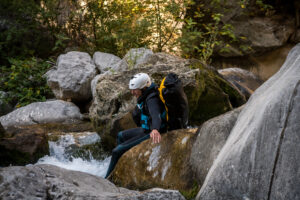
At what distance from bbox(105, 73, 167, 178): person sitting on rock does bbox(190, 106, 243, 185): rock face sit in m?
0.60

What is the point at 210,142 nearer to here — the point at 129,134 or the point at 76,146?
the point at 129,134

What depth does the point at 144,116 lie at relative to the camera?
451 centimetres

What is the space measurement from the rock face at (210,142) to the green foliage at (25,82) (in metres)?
7.36

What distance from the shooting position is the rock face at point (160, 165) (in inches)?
143

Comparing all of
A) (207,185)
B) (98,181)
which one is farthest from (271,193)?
(98,181)

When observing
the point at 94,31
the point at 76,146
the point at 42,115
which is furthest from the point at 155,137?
the point at 94,31

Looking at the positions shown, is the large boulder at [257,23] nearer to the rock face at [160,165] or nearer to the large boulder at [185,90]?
the large boulder at [185,90]

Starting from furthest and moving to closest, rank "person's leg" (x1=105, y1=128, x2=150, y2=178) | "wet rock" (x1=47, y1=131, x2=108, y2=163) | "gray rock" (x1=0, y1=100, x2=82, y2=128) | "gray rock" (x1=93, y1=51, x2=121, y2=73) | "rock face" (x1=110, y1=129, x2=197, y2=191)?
"gray rock" (x1=93, y1=51, x2=121, y2=73) < "gray rock" (x1=0, y1=100, x2=82, y2=128) < "wet rock" (x1=47, y1=131, x2=108, y2=163) < "person's leg" (x1=105, y1=128, x2=150, y2=178) < "rock face" (x1=110, y1=129, x2=197, y2=191)

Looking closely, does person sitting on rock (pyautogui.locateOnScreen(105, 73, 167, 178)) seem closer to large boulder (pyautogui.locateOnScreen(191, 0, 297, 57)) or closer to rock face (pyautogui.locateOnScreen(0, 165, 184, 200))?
rock face (pyautogui.locateOnScreen(0, 165, 184, 200))

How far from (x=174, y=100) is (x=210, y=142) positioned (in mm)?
907

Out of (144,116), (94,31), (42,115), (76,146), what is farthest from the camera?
(94,31)

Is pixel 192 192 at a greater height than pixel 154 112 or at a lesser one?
lesser

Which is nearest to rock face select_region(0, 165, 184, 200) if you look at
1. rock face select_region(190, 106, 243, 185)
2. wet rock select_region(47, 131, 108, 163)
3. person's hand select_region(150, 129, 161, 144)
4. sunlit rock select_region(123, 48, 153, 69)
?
rock face select_region(190, 106, 243, 185)

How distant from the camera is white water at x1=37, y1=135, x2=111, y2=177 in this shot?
5734 mm
